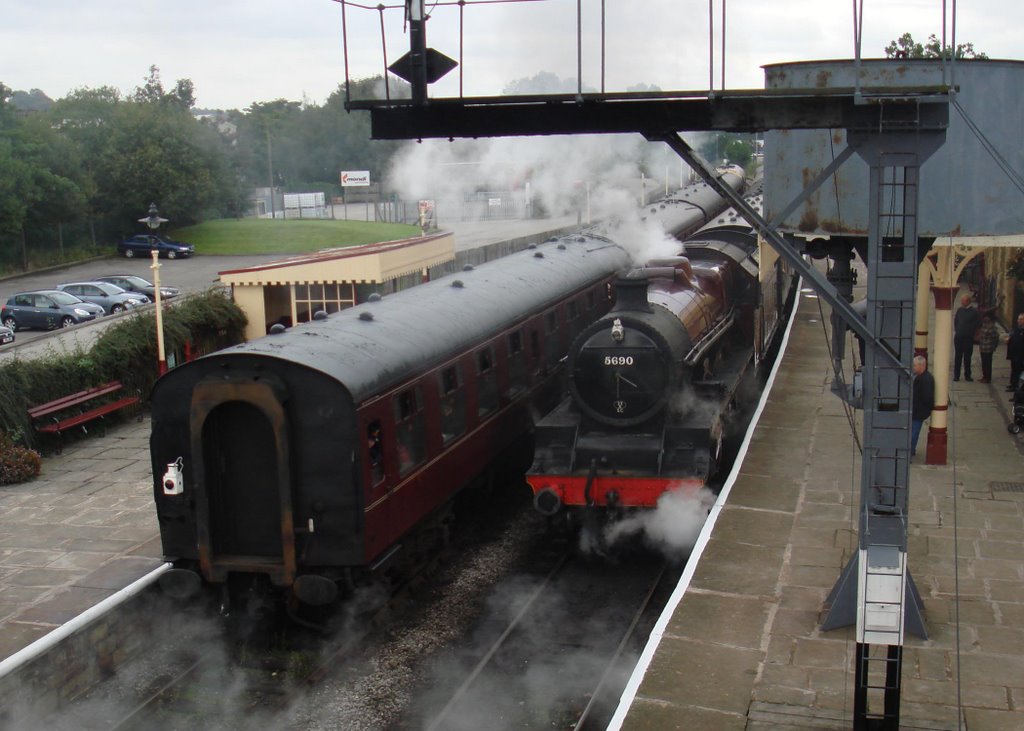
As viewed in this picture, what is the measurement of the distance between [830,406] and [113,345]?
10.9 metres

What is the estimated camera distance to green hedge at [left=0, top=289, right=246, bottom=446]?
567 inches

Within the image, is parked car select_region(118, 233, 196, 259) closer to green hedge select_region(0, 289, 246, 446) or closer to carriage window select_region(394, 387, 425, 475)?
green hedge select_region(0, 289, 246, 446)

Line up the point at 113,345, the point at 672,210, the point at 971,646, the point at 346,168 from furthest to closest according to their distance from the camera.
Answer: the point at 346,168 → the point at 672,210 → the point at 113,345 → the point at 971,646

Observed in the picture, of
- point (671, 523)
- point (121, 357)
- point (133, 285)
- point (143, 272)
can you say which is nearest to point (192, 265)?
point (143, 272)

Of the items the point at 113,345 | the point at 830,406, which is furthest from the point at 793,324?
the point at 113,345

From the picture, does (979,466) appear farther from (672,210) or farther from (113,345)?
(113,345)

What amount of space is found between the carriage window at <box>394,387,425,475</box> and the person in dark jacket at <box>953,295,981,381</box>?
379 inches

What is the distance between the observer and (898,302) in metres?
6.34

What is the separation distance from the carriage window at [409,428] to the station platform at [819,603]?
261 cm

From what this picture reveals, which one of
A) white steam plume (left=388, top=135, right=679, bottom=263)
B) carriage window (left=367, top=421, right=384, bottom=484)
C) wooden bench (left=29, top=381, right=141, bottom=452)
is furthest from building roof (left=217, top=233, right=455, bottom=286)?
carriage window (left=367, top=421, right=384, bottom=484)

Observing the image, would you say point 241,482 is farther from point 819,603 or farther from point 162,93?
point 162,93

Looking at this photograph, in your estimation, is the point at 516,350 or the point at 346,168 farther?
the point at 346,168

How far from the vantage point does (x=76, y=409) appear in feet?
51.2

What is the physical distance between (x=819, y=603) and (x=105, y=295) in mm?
25396
